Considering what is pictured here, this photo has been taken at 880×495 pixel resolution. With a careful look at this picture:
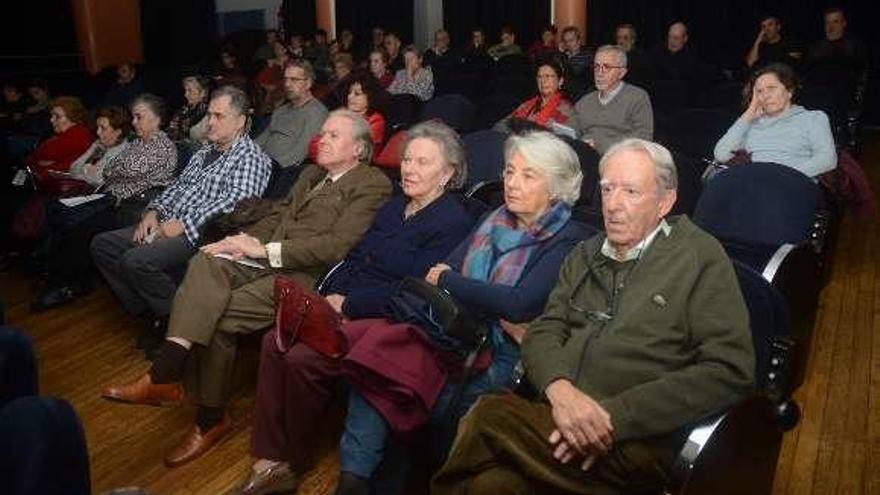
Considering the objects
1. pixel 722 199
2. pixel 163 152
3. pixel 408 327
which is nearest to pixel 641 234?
pixel 408 327

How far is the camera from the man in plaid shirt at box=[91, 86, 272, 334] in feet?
9.95

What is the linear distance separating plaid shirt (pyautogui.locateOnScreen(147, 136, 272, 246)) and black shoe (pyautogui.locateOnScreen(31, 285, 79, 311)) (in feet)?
3.24

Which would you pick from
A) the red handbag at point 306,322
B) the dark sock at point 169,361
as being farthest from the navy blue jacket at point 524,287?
the dark sock at point 169,361

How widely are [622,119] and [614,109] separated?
0.08 m

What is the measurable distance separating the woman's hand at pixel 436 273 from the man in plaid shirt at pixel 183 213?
1.29m

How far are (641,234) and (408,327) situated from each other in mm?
641

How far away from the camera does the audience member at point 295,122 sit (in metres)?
4.25

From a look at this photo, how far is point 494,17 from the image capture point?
10320mm

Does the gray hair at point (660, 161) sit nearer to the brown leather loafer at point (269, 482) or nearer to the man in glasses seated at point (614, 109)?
the brown leather loafer at point (269, 482)

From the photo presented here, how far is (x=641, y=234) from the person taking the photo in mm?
1799

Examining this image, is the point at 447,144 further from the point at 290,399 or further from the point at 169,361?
the point at 169,361

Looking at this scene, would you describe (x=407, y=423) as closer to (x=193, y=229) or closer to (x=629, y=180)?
(x=629, y=180)

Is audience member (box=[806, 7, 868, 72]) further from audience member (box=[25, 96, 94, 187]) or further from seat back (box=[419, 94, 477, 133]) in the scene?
audience member (box=[25, 96, 94, 187])

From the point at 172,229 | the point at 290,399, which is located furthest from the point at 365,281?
the point at 172,229
